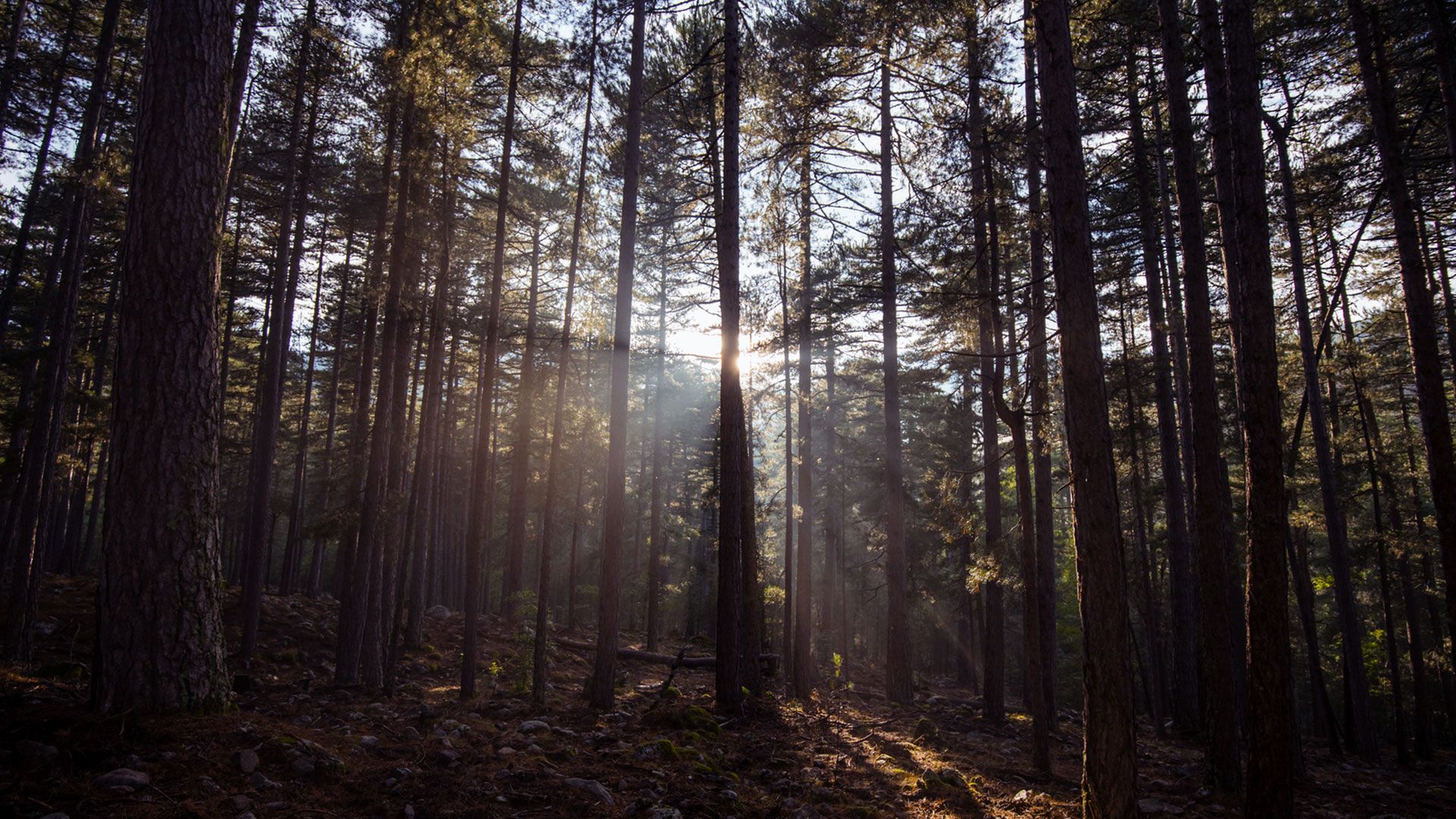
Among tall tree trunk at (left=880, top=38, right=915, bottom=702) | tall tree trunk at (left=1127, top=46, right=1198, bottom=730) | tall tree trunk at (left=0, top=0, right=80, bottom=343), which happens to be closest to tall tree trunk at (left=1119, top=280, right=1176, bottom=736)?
tall tree trunk at (left=1127, top=46, right=1198, bottom=730)

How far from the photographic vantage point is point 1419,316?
8984 millimetres

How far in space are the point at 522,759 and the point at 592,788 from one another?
4.03ft

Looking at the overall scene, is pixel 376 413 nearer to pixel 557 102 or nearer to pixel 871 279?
pixel 557 102

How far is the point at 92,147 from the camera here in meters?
13.0

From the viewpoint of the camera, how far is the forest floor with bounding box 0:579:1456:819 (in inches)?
156

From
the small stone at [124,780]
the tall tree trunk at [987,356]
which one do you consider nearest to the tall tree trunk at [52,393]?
the small stone at [124,780]

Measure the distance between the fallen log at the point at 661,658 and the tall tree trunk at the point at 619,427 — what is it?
5.57 m

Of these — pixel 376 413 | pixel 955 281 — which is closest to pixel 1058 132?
pixel 955 281

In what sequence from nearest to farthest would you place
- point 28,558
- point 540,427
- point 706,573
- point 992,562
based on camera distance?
1. point 992,562
2. point 28,558
3. point 540,427
4. point 706,573

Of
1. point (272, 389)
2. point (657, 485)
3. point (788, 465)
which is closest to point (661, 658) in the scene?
point (657, 485)

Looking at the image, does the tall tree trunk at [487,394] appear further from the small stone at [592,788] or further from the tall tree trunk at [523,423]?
the small stone at [592,788]

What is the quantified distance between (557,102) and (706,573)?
24.7 meters

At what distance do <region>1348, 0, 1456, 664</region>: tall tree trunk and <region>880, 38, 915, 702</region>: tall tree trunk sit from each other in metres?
8.29

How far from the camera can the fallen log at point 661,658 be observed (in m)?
17.5
